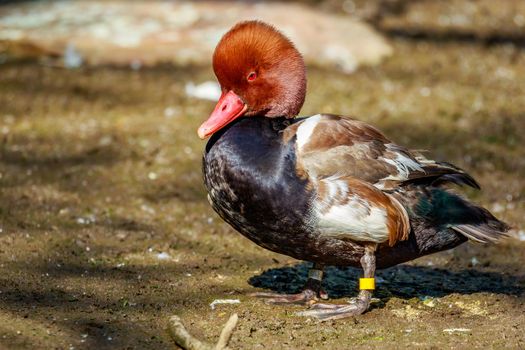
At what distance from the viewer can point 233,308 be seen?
185 inches

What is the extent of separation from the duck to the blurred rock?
4719 millimetres

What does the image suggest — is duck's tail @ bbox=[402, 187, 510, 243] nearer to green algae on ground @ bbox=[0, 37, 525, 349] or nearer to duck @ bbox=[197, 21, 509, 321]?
duck @ bbox=[197, 21, 509, 321]

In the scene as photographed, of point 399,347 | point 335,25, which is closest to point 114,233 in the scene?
point 399,347

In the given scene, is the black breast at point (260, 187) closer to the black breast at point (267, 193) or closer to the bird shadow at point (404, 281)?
the black breast at point (267, 193)

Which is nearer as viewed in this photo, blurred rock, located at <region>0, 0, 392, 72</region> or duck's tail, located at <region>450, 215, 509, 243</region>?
duck's tail, located at <region>450, 215, 509, 243</region>

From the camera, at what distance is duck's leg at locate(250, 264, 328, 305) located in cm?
488

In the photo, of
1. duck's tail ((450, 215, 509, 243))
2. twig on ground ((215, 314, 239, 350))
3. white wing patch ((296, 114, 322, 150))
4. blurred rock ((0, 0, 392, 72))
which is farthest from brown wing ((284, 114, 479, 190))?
blurred rock ((0, 0, 392, 72))

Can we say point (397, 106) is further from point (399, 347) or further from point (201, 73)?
point (399, 347)

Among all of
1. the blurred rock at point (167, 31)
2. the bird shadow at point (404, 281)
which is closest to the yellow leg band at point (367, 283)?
the bird shadow at point (404, 281)

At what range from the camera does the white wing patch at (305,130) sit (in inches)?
179

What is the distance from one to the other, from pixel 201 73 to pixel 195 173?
225cm

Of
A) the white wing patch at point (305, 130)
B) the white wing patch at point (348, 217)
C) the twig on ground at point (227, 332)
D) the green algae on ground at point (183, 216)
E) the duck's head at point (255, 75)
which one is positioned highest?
the duck's head at point (255, 75)

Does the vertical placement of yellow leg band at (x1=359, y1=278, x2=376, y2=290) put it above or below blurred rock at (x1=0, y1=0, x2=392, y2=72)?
above

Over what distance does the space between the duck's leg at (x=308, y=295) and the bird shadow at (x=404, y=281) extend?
0.15m
